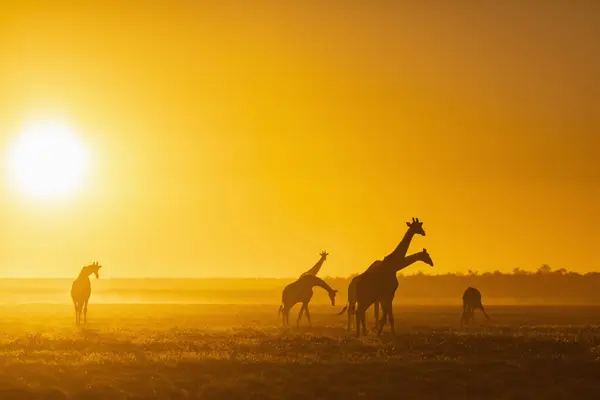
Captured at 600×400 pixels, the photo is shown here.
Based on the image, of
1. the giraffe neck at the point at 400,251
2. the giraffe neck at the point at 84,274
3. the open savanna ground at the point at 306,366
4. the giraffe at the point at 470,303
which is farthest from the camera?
the giraffe neck at the point at 84,274

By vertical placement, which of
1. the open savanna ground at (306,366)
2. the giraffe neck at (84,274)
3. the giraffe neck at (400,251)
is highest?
the giraffe neck at (400,251)

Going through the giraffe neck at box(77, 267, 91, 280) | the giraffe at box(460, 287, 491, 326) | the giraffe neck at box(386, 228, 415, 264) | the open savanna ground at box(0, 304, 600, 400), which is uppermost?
the giraffe neck at box(386, 228, 415, 264)

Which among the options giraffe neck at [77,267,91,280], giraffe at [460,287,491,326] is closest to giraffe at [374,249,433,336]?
giraffe at [460,287,491,326]

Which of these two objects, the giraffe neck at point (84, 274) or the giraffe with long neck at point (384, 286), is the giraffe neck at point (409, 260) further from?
the giraffe neck at point (84, 274)

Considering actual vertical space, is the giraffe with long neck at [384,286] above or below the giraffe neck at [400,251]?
below

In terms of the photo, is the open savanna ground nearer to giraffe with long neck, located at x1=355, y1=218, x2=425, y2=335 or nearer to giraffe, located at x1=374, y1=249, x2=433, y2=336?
giraffe, located at x1=374, y1=249, x2=433, y2=336

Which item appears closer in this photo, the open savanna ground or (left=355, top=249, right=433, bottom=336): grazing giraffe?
the open savanna ground

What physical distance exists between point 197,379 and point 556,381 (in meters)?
11.2

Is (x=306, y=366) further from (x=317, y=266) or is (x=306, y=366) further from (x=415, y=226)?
(x=317, y=266)

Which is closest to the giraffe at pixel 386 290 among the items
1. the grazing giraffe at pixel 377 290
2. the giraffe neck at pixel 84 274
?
the grazing giraffe at pixel 377 290

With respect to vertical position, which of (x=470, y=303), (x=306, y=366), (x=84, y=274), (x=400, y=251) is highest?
(x=400, y=251)

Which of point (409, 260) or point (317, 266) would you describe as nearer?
point (409, 260)

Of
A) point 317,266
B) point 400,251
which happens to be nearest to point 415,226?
point 400,251

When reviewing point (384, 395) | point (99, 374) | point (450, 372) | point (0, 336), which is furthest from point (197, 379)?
point (0, 336)
